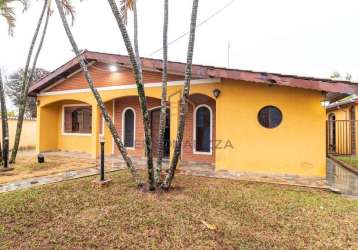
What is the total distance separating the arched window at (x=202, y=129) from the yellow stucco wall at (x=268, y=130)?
1.63 m

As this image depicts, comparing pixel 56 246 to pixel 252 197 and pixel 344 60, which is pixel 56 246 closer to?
pixel 252 197

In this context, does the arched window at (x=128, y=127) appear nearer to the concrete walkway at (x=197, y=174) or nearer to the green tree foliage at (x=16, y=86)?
the concrete walkway at (x=197, y=174)

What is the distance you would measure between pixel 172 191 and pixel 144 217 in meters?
1.53

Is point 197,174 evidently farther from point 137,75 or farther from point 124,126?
point 124,126

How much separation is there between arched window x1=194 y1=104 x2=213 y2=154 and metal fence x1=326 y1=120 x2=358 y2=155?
7902 millimetres

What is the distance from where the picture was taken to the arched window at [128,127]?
1135 cm

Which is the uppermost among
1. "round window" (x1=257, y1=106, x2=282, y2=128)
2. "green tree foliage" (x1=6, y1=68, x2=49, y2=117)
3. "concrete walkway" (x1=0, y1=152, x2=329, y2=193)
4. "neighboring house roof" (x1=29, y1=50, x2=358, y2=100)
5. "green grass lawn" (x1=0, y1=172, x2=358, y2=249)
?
"green tree foliage" (x1=6, y1=68, x2=49, y2=117)

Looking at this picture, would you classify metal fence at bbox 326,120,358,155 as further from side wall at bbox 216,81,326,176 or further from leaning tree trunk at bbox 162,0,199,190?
leaning tree trunk at bbox 162,0,199,190

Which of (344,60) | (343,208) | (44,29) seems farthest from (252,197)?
(344,60)

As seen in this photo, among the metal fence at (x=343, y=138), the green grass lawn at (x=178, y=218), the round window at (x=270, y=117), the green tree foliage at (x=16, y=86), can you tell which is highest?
the green tree foliage at (x=16, y=86)

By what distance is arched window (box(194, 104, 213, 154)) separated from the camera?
31.9 ft

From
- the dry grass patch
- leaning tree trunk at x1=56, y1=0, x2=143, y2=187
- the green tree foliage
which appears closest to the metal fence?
leaning tree trunk at x1=56, y1=0, x2=143, y2=187

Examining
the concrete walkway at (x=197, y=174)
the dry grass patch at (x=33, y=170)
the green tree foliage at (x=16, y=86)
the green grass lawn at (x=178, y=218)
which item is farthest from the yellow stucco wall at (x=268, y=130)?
the green tree foliage at (x=16, y=86)

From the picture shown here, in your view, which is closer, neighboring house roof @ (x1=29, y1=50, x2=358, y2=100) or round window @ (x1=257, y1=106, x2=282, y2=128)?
neighboring house roof @ (x1=29, y1=50, x2=358, y2=100)
